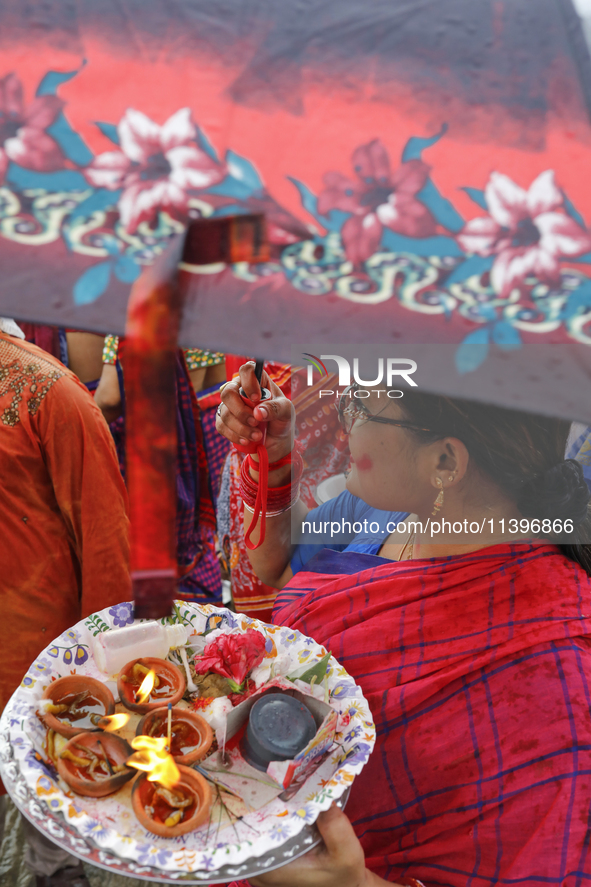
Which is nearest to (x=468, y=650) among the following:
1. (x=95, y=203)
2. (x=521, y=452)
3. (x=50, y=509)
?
(x=521, y=452)

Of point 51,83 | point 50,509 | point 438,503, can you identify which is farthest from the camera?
point 50,509

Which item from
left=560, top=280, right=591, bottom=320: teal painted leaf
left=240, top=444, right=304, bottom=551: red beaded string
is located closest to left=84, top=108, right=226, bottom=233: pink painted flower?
left=560, top=280, right=591, bottom=320: teal painted leaf

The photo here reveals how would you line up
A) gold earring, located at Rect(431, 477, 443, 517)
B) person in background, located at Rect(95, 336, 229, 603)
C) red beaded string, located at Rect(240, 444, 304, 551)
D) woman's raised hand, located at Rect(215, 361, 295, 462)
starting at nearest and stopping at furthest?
gold earring, located at Rect(431, 477, 443, 517) → woman's raised hand, located at Rect(215, 361, 295, 462) → red beaded string, located at Rect(240, 444, 304, 551) → person in background, located at Rect(95, 336, 229, 603)

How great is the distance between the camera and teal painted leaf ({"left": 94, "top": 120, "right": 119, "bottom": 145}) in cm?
57

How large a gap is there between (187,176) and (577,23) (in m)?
0.39

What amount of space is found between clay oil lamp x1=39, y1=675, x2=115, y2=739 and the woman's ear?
0.78m

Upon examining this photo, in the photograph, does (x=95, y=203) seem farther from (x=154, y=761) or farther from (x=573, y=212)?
(x=154, y=761)

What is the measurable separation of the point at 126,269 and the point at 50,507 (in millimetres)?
1419

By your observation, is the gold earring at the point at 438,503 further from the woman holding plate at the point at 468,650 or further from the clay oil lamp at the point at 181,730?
the clay oil lamp at the point at 181,730

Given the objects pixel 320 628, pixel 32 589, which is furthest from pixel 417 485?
pixel 32 589

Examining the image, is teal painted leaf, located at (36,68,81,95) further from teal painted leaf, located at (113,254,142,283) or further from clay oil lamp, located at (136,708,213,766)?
clay oil lamp, located at (136,708,213,766)

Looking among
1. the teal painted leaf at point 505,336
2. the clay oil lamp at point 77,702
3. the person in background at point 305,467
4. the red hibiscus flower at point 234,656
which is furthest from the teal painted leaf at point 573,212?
the clay oil lamp at point 77,702

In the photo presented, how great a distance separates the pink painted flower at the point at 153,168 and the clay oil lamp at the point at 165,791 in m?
0.81

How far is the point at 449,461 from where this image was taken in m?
1.32
